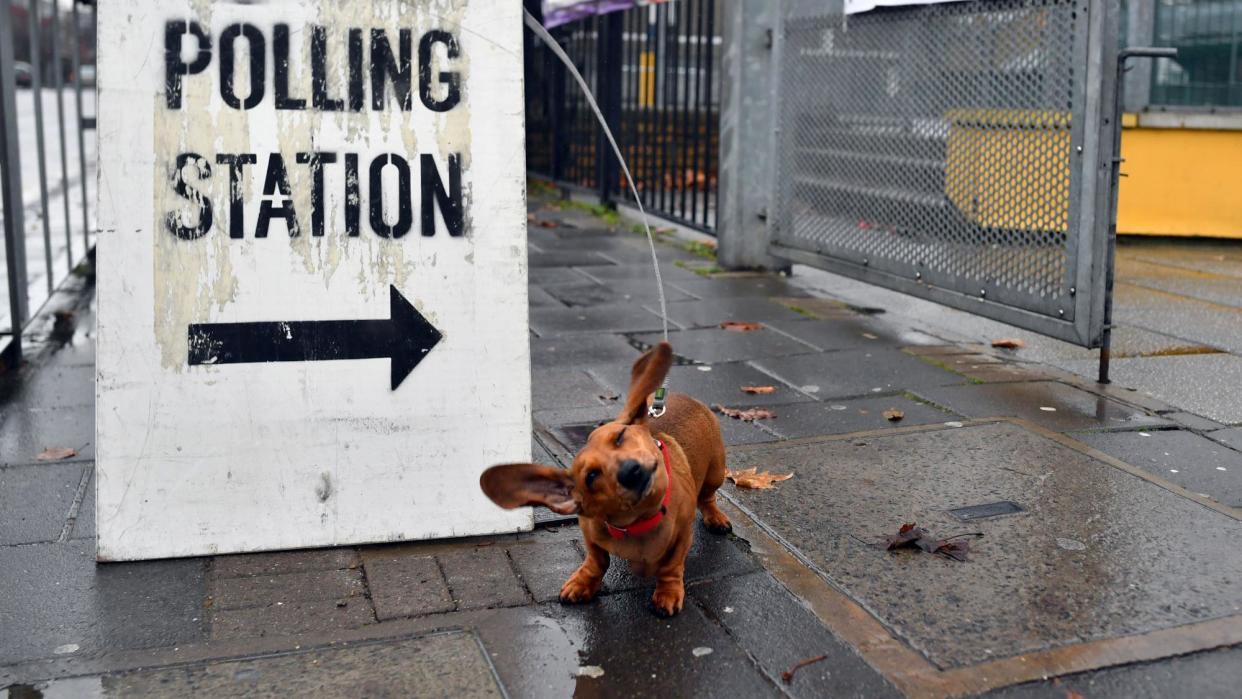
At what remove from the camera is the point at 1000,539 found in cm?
363

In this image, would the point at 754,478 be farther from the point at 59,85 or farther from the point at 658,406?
the point at 59,85

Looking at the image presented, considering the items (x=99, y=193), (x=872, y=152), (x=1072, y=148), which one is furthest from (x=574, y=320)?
(x=99, y=193)

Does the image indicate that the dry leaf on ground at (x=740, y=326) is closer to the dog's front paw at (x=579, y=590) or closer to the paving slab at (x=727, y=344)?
the paving slab at (x=727, y=344)

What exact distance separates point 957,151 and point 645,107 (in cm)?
496

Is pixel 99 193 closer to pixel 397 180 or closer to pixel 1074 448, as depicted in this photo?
pixel 397 180

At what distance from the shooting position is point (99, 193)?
3344 mm

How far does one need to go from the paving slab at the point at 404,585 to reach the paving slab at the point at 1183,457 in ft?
8.00

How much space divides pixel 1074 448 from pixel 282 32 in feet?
9.93

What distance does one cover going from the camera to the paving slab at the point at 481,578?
10.7ft

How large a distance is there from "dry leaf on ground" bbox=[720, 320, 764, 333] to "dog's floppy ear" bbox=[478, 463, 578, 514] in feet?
12.3

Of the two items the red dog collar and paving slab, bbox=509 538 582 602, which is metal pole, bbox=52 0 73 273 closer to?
paving slab, bbox=509 538 582 602

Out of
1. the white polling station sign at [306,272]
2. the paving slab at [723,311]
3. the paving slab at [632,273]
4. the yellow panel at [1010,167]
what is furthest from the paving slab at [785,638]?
the paving slab at [632,273]

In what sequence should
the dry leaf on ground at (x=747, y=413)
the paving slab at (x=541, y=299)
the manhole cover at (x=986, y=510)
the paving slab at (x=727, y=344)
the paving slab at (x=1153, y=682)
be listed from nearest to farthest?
the paving slab at (x=1153, y=682) → the manhole cover at (x=986, y=510) → the dry leaf on ground at (x=747, y=413) → the paving slab at (x=727, y=344) → the paving slab at (x=541, y=299)

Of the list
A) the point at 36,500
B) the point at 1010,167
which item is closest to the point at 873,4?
the point at 1010,167
